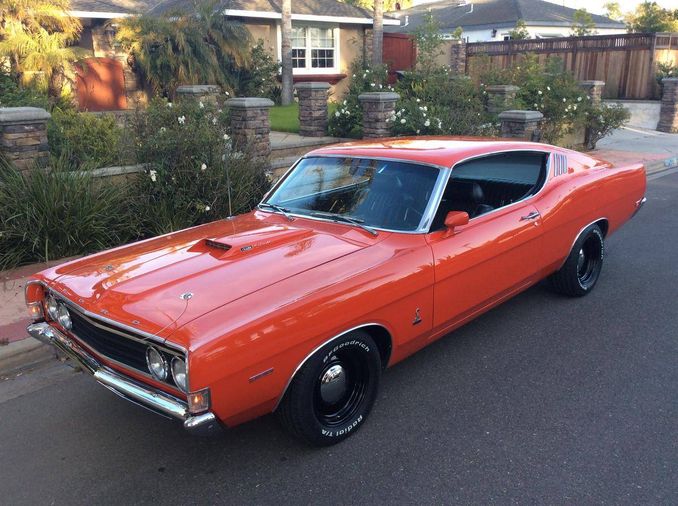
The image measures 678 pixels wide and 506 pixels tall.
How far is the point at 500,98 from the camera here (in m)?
13.2

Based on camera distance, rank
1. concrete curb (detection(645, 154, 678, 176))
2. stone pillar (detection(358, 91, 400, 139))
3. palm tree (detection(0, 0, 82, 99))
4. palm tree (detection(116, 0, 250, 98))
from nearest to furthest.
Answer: stone pillar (detection(358, 91, 400, 139)) < palm tree (detection(0, 0, 82, 99)) < concrete curb (detection(645, 154, 678, 176)) < palm tree (detection(116, 0, 250, 98))

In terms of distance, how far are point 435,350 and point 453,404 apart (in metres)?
0.80

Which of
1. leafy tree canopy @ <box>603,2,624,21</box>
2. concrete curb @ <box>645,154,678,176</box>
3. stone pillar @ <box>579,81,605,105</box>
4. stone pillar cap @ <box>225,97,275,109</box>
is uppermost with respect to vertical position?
leafy tree canopy @ <box>603,2,624,21</box>

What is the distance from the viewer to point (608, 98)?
20.4 m

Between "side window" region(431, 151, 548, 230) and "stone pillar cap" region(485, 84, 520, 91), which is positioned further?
"stone pillar cap" region(485, 84, 520, 91)

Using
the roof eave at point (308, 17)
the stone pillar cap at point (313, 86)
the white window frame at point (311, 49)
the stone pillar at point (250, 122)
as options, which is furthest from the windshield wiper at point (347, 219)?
the white window frame at point (311, 49)

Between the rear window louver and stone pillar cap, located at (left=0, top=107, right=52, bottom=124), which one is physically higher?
stone pillar cap, located at (left=0, top=107, right=52, bottom=124)

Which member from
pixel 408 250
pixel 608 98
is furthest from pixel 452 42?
pixel 408 250

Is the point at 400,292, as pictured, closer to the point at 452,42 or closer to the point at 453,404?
the point at 453,404

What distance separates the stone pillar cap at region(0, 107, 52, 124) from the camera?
6.25 metres

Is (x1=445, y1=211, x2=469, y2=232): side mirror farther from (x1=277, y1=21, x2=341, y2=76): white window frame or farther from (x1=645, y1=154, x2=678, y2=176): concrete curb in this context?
(x1=277, y1=21, x2=341, y2=76): white window frame

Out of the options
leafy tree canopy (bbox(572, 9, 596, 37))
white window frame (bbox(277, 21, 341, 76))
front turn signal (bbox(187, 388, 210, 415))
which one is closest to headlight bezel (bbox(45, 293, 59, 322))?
front turn signal (bbox(187, 388, 210, 415))

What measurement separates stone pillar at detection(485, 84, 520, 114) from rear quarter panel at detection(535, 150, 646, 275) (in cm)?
738

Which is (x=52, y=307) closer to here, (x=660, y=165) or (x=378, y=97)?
(x=378, y=97)
